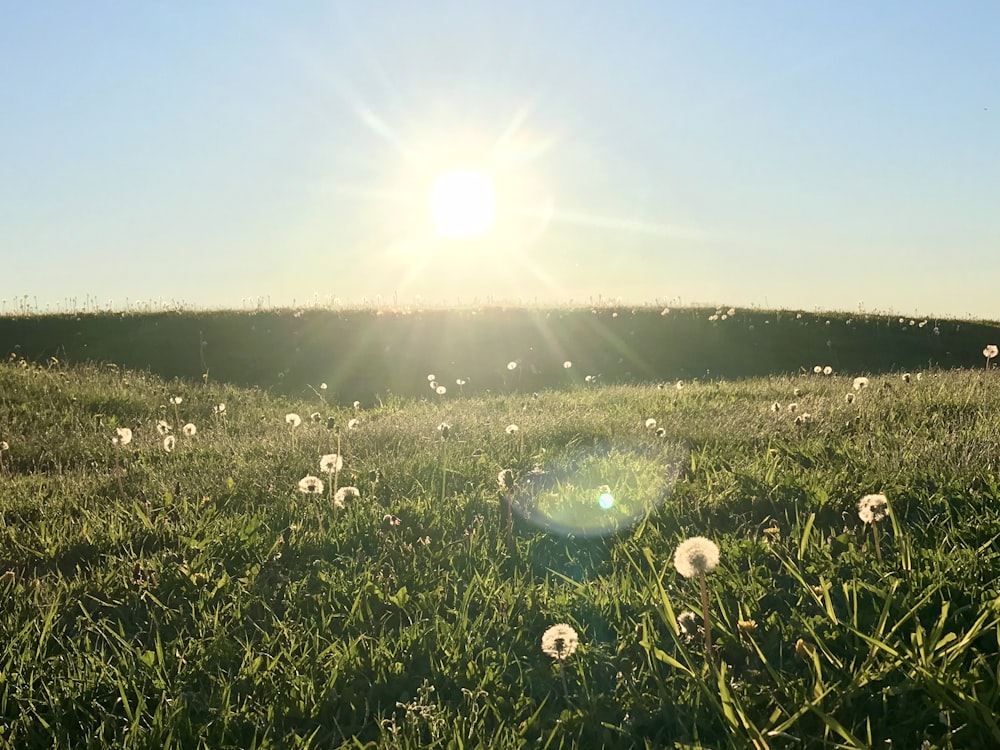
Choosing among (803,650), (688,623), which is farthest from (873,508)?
(688,623)

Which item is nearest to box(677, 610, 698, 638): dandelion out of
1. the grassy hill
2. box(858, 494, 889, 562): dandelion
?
box(858, 494, 889, 562): dandelion

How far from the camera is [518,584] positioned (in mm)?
3375

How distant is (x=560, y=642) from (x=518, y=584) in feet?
2.75

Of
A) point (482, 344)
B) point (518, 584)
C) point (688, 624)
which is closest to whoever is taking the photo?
point (688, 624)

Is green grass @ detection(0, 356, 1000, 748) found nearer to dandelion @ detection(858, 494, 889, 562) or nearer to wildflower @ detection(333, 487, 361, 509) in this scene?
wildflower @ detection(333, 487, 361, 509)

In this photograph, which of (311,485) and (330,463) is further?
(330,463)

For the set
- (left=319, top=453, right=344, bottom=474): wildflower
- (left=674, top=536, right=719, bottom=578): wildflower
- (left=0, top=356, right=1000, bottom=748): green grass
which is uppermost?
(left=674, top=536, right=719, bottom=578): wildflower

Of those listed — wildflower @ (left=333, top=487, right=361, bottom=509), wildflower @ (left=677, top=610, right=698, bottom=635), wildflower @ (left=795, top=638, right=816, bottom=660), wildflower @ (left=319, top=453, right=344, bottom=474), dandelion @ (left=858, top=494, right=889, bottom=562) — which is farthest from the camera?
wildflower @ (left=319, top=453, right=344, bottom=474)

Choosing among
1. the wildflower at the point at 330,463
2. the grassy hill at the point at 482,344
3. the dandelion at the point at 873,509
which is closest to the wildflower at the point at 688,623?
the dandelion at the point at 873,509

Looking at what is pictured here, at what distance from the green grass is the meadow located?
0.02m

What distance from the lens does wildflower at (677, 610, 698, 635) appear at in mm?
2645

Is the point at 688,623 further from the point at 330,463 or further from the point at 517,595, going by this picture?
the point at 330,463

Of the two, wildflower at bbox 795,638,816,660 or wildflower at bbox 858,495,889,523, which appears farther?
wildflower at bbox 858,495,889,523

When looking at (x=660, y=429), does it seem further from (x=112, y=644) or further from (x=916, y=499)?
(x=112, y=644)
